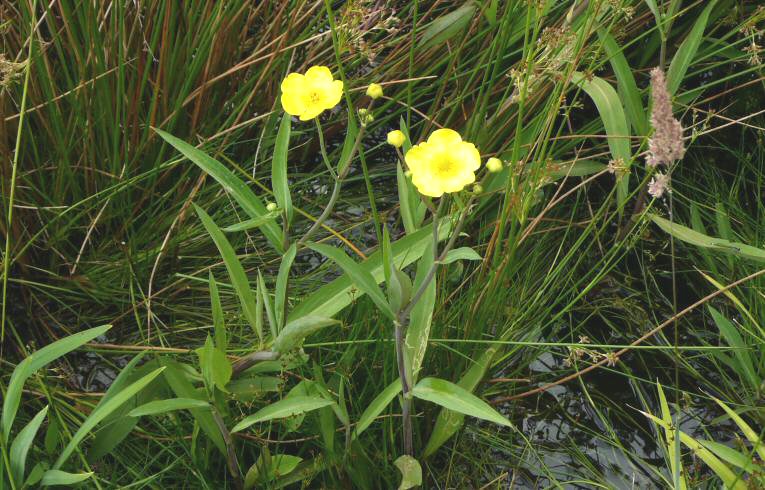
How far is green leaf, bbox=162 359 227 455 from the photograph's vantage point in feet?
3.46

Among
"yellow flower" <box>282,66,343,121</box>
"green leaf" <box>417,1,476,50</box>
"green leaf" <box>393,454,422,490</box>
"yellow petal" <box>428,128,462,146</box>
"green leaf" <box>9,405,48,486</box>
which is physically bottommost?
"green leaf" <box>393,454,422,490</box>

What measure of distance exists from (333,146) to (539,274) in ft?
1.92

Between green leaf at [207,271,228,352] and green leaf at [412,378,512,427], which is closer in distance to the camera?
green leaf at [412,378,512,427]

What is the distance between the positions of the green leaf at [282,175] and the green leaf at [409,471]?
37 cm

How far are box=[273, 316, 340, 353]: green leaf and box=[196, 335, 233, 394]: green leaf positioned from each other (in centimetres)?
9

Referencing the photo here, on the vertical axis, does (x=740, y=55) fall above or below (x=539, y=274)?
above

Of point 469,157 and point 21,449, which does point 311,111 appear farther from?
point 21,449

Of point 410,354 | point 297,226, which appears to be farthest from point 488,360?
point 297,226

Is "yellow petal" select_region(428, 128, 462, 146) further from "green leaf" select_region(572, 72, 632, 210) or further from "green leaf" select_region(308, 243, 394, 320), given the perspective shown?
"green leaf" select_region(572, 72, 632, 210)

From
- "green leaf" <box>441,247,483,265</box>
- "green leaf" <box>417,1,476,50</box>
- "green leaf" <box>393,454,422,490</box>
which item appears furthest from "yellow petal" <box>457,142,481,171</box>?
"green leaf" <box>417,1,476,50</box>

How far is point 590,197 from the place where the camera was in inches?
65.7

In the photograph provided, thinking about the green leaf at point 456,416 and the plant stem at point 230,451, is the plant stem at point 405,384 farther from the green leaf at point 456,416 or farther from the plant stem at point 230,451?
the plant stem at point 230,451

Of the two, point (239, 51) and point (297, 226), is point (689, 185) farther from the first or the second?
point (239, 51)

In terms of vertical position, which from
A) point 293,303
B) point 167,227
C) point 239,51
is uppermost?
point 239,51
